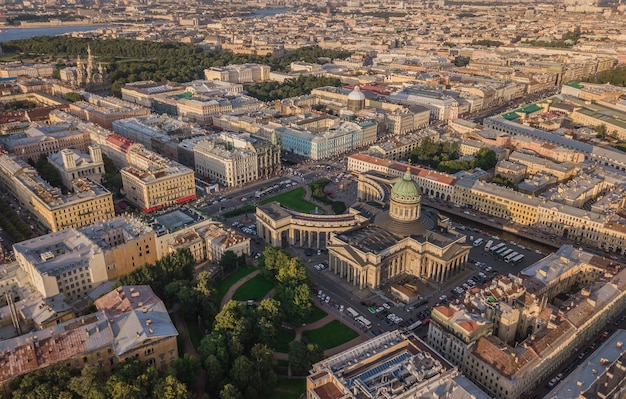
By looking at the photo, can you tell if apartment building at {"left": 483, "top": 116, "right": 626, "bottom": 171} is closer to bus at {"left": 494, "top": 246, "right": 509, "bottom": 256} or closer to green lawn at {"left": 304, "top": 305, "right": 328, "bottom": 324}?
bus at {"left": 494, "top": 246, "right": 509, "bottom": 256}

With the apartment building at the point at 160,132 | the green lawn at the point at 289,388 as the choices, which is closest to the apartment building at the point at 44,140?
the apartment building at the point at 160,132

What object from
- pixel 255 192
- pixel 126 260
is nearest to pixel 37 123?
pixel 255 192

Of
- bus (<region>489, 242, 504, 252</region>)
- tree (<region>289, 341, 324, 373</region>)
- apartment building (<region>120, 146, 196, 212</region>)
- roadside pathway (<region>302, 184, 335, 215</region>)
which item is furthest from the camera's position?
roadside pathway (<region>302, 184, 335, 215</region>)

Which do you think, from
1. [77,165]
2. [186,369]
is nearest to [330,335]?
[186,369]

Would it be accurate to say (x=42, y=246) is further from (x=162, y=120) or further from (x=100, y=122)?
(x=100, y=122)

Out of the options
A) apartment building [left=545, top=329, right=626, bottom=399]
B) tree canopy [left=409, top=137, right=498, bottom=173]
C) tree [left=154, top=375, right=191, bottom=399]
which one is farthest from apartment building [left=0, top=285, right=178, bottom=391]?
tree canopy [left=409, top=137, right=498, bottom=173]
